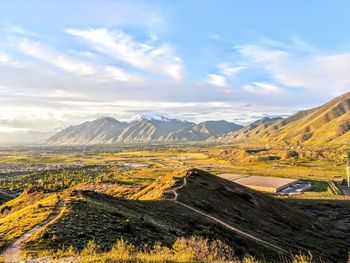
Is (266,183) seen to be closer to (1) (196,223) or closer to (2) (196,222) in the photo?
(2) (196,222)

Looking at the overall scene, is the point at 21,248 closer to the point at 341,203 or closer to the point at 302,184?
the point at 341,203

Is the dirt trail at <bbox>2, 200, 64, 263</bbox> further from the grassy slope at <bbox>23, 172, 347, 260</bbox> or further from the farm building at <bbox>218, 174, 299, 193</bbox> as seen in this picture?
the farm building at <bbox>218, 174, 299, 193</bbox>

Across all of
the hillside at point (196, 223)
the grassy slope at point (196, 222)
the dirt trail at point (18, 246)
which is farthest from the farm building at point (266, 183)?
the dirt trail at point (18, 246)

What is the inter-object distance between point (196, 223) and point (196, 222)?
0.53m

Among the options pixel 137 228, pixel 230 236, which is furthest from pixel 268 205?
pixel 137 228

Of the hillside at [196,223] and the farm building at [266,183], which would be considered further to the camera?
the farm building at [266,183]

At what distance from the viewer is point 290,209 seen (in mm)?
74938

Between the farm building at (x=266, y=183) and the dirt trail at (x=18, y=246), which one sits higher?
the dirt trail at (x=18, y=246)

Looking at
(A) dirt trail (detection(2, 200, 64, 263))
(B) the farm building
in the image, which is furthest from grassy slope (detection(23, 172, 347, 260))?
(B) the farm building

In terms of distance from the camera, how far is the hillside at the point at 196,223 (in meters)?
28.1

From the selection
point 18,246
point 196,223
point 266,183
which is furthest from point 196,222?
point 266,183

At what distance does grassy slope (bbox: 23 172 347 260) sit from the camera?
2822cm

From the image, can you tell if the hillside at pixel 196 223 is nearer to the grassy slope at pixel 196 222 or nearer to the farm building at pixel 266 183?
the grassy slope at pixel 196 222

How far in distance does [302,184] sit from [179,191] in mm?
102400
